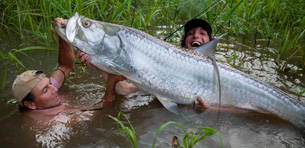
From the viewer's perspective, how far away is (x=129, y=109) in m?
2.91

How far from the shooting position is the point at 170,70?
242cm

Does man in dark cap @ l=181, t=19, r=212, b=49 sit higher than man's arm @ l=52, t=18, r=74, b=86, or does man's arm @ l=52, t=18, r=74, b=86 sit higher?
man in dark cap @ l=181, t=19, r=212, b=49

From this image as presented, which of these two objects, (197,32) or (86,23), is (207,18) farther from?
(86,23)

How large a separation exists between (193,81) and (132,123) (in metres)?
0.80

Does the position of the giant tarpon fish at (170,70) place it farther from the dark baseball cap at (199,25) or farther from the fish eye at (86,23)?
the dark baseball cap at (199,25)

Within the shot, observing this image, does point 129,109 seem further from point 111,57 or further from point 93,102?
point 111,57

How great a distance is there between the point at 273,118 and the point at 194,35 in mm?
1639

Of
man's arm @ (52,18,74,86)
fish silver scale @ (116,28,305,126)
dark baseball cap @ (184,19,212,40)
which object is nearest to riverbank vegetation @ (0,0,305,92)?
dark baseball cap @ (184,19,212,40)

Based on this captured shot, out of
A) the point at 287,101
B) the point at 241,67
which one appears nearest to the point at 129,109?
the point at 287,101

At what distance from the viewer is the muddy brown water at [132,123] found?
2.27 metres

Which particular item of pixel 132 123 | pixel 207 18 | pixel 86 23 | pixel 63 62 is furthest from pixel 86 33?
pixel 207 18

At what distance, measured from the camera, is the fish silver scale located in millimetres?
2365

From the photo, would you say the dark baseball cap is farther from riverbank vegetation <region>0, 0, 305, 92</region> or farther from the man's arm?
the man's arm

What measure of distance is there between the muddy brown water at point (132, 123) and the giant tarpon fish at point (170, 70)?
Result: 0.70 feet
